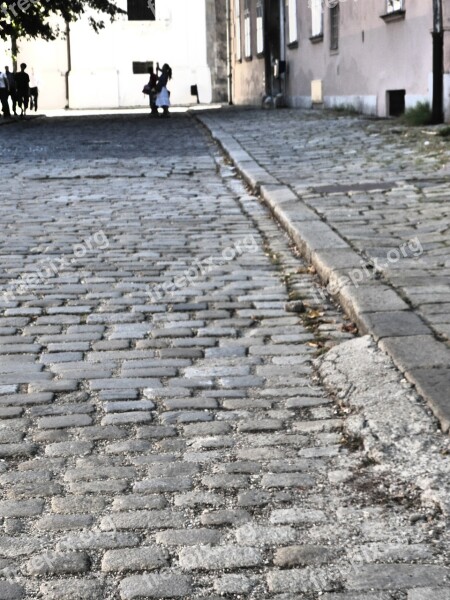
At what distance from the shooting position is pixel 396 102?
21.2m

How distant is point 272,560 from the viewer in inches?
117

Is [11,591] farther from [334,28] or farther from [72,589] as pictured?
[334,28]

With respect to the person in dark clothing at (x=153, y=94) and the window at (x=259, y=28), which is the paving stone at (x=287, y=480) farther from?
the window at (x=259, y=28)

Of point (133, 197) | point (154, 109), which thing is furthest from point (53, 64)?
point (133, 197)

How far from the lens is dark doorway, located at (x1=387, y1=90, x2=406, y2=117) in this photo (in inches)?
824

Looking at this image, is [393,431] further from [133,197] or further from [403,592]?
[133,197]

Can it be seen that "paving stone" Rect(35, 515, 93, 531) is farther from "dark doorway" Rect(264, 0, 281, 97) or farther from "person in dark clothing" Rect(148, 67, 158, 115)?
"dark doorway" Rect(264, 0, 281, 97)

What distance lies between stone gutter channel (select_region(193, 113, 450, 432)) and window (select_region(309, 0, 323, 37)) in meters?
18.7

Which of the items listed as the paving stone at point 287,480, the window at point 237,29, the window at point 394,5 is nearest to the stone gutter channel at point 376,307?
the paving stone at point 287,480

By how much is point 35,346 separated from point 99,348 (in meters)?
0.32

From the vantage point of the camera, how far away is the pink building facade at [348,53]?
1908cm

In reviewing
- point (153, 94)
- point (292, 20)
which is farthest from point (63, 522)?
point (153, 94)

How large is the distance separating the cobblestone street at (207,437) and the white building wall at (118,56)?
4620 cm

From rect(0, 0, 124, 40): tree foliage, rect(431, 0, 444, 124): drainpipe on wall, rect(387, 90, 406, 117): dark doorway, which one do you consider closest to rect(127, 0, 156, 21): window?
rect(0, 0, 124, 40): tree foliage
